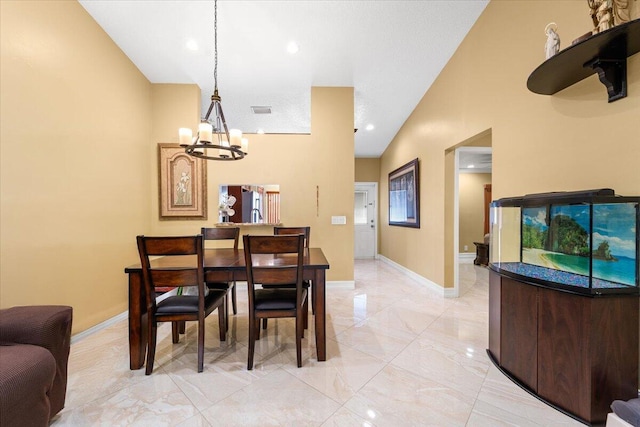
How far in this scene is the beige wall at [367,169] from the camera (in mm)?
6902

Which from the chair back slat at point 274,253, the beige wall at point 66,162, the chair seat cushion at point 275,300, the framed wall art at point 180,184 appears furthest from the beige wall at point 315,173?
the chair back slat at point 274,253

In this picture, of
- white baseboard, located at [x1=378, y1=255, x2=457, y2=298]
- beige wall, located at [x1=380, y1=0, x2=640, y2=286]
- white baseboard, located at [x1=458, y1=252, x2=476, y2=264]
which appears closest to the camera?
beige wall, located at [x1=380, y1=0, x2=640, y2=286]

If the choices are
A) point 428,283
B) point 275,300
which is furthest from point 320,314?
point 428,283

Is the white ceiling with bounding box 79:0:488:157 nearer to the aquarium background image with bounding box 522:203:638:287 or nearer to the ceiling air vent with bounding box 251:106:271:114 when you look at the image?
the ceiling air vent with bounding box 251:106:271:114

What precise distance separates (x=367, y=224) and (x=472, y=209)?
269 cm

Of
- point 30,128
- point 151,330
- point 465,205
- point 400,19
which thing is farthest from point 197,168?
point 465,205

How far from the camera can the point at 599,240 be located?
1420 mm

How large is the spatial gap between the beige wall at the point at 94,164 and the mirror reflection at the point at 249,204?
13cm

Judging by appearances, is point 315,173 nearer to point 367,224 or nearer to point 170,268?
point 170,268

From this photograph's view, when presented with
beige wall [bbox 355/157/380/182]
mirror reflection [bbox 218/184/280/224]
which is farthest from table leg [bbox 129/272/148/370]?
beige wall [bbox 355/157/380/182]

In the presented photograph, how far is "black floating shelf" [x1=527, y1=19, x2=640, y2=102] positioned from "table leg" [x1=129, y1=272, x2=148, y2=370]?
3157 mm

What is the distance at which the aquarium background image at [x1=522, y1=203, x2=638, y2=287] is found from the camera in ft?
4.56

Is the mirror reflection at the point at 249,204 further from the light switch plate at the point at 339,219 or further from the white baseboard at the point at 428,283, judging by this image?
the white baseboard at the point at 428,283

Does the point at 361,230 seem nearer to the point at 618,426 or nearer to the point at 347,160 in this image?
the point at 347,160
